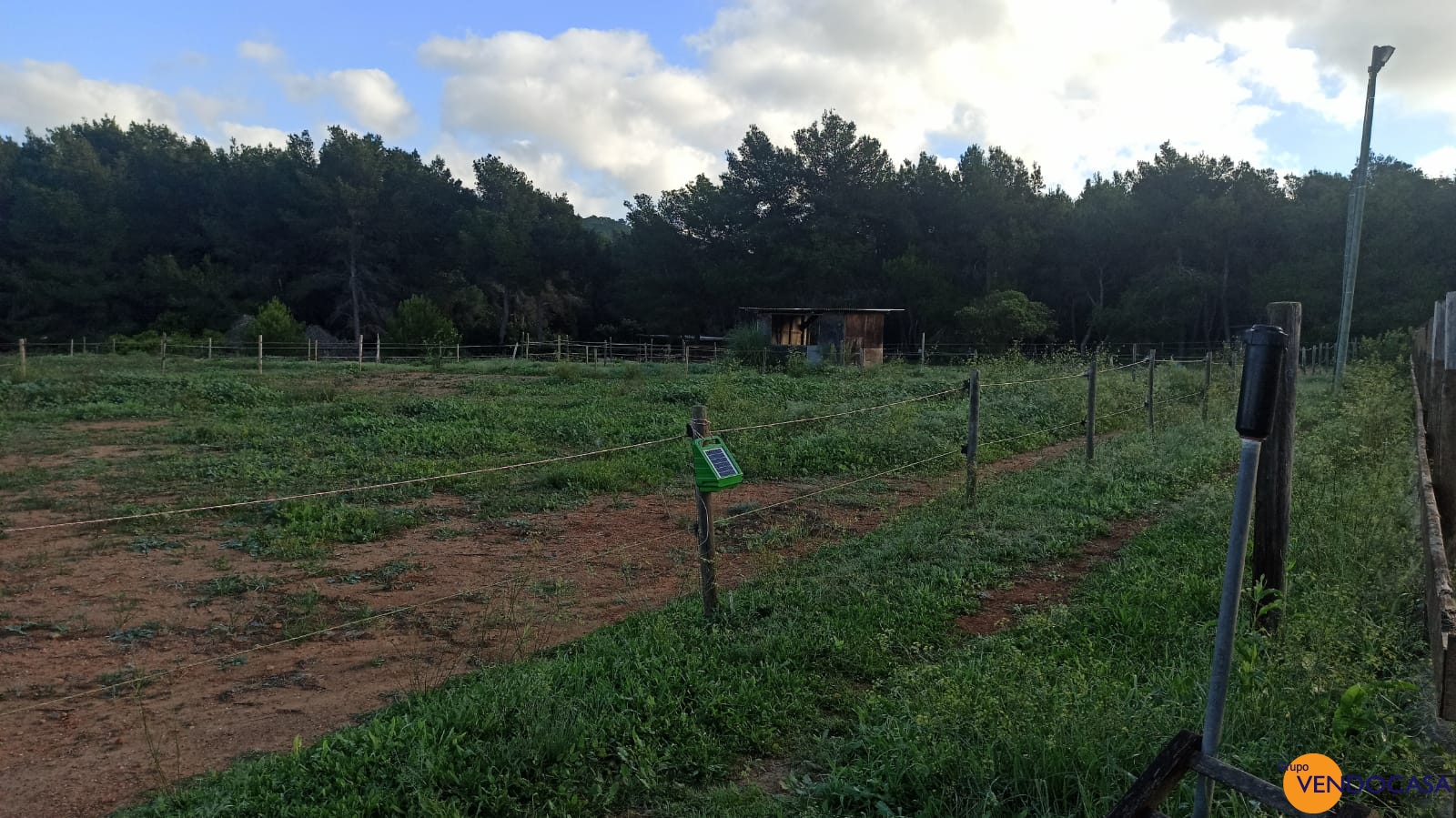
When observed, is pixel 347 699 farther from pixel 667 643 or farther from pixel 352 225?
pixel 352 225

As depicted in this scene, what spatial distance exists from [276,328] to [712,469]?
121 ft

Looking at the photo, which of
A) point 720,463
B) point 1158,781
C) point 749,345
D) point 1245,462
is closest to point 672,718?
point 720,463

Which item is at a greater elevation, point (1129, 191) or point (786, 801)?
point (1129, 191)

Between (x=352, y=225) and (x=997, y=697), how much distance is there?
5472 cm

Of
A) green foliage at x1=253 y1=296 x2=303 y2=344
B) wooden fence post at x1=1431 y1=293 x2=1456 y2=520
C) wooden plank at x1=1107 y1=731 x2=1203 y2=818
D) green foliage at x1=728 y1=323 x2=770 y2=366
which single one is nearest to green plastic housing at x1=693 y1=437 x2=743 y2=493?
wooden plank at x1=1107 y1=731 x2=1203 y2=818

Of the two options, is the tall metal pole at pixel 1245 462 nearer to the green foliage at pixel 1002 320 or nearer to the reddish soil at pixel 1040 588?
the reddish soil at pixel 1040 588

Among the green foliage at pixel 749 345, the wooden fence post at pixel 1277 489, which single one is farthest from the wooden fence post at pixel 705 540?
the green foliage at pixel 749 345

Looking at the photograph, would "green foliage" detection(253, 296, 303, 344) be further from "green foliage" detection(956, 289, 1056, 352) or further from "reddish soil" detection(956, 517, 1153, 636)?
"reddish soil" detection(956, 517, 1153, 636)

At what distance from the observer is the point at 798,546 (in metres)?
6.98

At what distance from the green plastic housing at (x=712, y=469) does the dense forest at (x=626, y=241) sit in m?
35.8

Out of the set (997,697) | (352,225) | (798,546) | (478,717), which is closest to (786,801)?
(997,697)

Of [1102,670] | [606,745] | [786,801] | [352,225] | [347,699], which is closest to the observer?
[786,801]

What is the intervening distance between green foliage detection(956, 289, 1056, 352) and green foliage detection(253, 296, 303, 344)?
97.4 ft

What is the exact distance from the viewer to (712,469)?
478 cm
